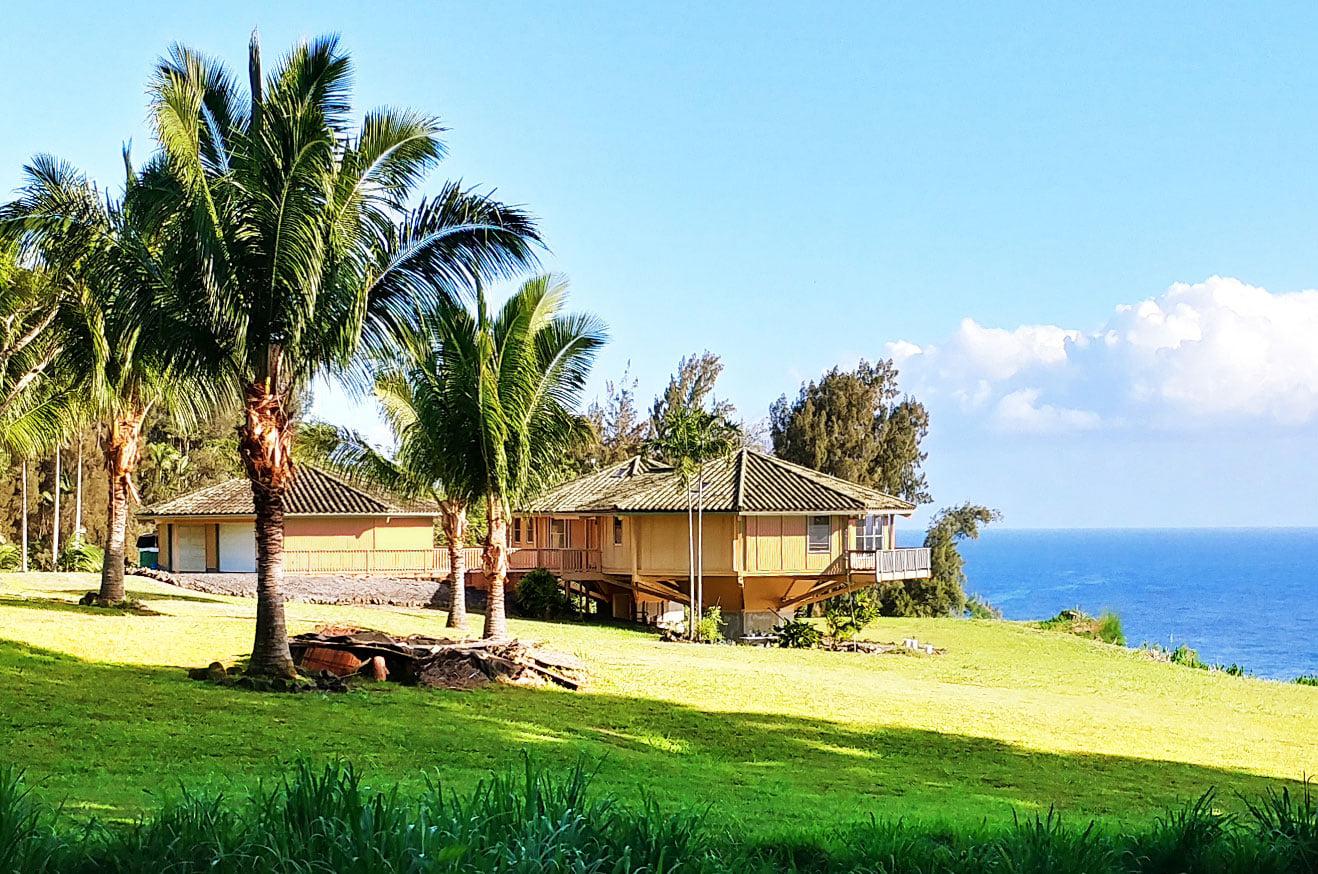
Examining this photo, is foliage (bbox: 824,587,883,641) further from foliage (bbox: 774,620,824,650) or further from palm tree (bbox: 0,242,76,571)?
palm tree (bbox: 0,242,76,571)

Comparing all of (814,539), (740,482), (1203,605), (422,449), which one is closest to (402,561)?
(740,482)

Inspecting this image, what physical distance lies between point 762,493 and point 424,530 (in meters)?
13.5

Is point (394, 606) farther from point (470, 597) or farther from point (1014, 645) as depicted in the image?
point (1014, 645)

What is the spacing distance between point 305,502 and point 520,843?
39.6m

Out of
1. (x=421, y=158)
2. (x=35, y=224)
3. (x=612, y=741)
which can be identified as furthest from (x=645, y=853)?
(x=35, y=224)

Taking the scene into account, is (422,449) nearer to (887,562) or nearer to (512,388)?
(512,388)

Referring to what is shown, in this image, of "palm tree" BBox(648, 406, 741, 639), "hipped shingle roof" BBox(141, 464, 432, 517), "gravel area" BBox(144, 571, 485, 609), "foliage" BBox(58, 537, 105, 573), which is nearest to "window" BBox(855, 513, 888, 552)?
"palm tree" BBox(648, 406, 741, 639)

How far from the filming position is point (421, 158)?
61.5ft

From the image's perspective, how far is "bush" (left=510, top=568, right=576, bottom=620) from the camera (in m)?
39.7

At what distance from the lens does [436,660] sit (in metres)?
19.7

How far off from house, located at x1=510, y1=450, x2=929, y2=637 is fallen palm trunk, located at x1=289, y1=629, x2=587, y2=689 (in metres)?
17.0

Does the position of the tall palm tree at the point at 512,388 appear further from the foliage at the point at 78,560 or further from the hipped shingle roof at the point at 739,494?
the foliage at the point at 78,560

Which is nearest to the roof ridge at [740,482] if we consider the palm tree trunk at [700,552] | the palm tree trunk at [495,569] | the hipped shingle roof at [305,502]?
the palm tree trunk at [700,552]

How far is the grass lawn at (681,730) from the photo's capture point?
11.8 meters
